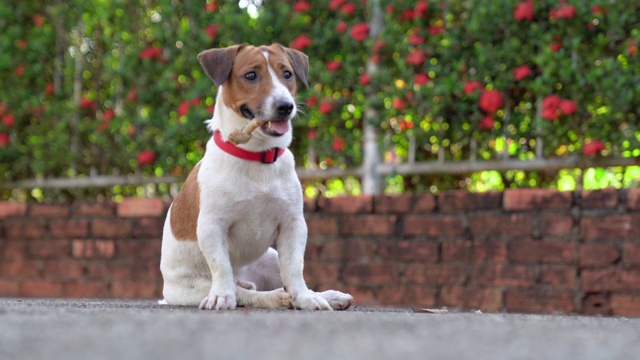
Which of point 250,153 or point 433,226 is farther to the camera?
point 433,226

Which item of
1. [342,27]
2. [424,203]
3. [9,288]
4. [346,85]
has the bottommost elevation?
[9,288]

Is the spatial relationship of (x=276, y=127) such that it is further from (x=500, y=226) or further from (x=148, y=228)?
(x=148, y=228)

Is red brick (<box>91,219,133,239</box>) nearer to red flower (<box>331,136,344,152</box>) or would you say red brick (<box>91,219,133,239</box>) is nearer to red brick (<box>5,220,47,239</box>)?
red brick (<box>5,220,47,239</box>)

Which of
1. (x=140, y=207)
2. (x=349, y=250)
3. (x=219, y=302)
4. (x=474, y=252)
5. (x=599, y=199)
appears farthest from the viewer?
(x=140, y=207)

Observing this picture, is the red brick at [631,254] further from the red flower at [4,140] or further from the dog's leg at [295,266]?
the red flower at [4,140]

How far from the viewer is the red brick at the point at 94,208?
227 inches

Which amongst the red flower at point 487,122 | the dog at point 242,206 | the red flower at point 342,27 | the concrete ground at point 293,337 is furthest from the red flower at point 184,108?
the concrete ground at point 293,337

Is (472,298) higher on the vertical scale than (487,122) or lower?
lower

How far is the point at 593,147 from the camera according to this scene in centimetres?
431

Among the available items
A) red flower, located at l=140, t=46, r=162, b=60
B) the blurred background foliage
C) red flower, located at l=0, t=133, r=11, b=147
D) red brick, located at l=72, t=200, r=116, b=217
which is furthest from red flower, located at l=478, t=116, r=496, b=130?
red flower, located at l=0, t=133, r=11, b=147

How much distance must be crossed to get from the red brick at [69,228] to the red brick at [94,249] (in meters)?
0.05

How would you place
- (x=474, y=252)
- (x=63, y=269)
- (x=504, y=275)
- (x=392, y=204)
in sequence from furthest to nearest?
(x=63, y=269), (x=392, y=204), (x=474, y=252), (x=504, y=275)

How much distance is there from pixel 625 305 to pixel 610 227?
35cm

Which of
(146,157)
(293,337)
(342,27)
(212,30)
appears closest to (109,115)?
(146,157)
